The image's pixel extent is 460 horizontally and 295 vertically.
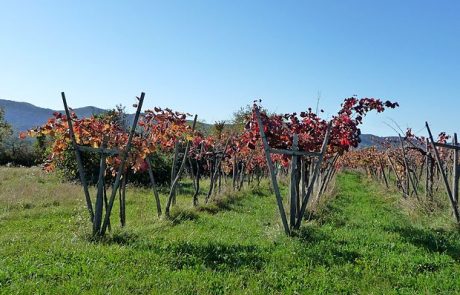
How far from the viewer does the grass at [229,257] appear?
17.5ft

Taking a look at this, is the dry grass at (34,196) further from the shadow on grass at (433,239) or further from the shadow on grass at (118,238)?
the shadow on grass at (433,239)

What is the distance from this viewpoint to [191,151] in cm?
→ 1683

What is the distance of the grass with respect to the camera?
5.32m

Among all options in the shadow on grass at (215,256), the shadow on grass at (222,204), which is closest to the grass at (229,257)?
the shadow on grass at (215,256)

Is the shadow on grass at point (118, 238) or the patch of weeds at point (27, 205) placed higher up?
the shadow on grass at point (118, 238)

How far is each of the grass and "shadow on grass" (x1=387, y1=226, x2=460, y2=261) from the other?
0.06ft

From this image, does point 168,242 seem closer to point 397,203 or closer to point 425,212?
point 425,212

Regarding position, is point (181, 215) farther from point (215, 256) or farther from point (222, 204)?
point (215, 256)

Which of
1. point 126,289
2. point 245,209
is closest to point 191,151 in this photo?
point 245,209

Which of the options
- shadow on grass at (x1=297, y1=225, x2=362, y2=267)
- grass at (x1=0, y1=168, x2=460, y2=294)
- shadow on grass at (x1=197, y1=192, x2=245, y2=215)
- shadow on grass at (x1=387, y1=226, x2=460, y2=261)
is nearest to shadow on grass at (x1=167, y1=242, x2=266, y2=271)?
grass at (x1=0, y1=168, x2=460, y2=294)

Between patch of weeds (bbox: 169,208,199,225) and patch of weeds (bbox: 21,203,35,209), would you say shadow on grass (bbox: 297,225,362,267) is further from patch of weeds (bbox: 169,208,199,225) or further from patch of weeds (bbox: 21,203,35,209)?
patch of weeds (bbox: 21,203,35,209)

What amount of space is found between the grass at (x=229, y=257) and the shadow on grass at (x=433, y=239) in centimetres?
2

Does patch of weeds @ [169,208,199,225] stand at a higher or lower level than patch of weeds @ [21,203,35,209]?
higher

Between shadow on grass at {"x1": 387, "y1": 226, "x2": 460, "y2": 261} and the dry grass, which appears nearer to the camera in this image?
shadow on grass at {"x1": 387, "y1": 226, "x2": 460, "y2": 261}
